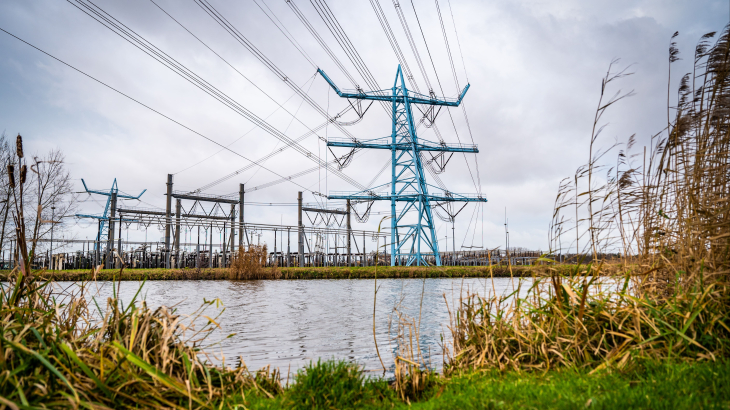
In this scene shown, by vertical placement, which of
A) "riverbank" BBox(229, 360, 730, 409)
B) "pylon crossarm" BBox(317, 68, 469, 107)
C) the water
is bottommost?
the water

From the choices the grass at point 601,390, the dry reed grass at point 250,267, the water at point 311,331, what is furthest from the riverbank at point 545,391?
the dry reed grass at point 250,267

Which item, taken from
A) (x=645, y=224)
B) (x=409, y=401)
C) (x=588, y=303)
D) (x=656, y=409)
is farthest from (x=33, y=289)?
(x=645, y=224)

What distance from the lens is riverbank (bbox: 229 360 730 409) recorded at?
6.07 ft

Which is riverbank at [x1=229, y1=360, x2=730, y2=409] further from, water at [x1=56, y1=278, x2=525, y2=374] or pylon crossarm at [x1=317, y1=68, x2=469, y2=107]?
pylon crossarm at [x1=317, y1=68, x2=469, y2=107]

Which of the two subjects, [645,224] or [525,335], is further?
[645,224]

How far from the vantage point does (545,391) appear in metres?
2.13

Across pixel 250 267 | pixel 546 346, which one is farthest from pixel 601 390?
pixel 250 267

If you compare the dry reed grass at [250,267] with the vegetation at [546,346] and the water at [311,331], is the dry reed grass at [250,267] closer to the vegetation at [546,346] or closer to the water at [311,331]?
the water at [311,331]

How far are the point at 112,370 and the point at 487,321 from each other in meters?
2.45

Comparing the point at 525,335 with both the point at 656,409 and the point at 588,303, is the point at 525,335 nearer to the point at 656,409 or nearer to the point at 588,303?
the point at 588,303

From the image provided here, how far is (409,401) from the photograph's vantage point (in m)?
2.36

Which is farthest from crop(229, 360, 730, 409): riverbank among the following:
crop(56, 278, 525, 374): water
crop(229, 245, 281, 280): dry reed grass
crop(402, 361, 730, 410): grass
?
crop(229, 245, 281, 280): dry reed grass

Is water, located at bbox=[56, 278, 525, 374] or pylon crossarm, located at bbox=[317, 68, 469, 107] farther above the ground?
pylon crossarm, located at bbox=[317, 68, 469, 107]

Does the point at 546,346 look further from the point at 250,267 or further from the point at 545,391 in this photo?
the point at 250,267
